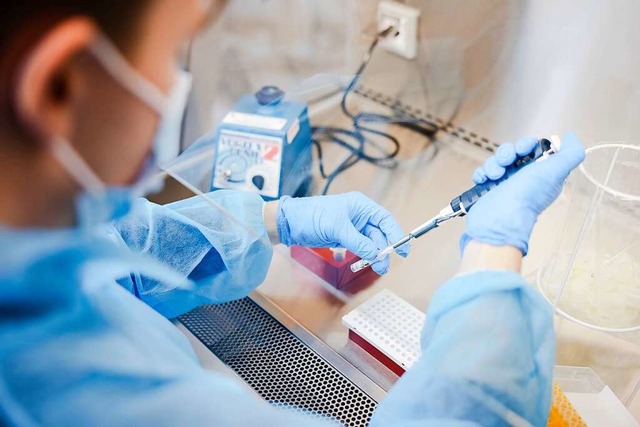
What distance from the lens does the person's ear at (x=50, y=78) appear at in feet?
1.22

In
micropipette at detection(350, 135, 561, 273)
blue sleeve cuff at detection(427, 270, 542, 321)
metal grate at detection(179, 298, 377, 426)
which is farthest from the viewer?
metal grate at detection(179, 298, 377, 426)

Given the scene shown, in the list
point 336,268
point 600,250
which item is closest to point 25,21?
point 336,268

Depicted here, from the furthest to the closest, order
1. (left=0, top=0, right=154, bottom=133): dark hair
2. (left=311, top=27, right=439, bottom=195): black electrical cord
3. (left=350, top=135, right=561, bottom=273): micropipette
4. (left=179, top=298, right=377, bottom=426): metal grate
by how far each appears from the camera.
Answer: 1. (left=311, top=27, right=439, bottom=195): black electrical cord
2. (left=179, top=298, right=377, bottom=426): metal grate
3. (left=350, top=135, right=561, bottom=273): micropipette
4. (left=0, top=0, right=154, bottom=133): dark hair

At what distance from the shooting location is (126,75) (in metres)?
0.43

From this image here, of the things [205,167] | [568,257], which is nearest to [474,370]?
[568,257]

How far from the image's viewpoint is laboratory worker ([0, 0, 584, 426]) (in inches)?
15.4

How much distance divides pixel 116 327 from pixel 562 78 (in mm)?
989

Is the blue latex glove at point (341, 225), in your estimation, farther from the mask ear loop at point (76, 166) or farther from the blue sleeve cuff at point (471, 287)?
the mask ear loop at point (76, 166)

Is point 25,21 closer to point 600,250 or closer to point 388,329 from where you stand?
point 388,329

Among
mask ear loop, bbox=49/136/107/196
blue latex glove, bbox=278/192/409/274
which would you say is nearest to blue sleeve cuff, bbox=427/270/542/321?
blue latex glove, bbox=278/192/409/274

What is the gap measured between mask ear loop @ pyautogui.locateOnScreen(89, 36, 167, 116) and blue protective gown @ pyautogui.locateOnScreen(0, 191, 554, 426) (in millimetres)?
120

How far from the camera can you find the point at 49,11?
0.37 meters

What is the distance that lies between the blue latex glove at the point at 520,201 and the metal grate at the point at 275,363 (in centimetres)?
33

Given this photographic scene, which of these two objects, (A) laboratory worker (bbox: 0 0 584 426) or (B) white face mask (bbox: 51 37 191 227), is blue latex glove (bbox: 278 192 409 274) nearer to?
(A) laboratory worker (bbox: 0 0 584 426)
